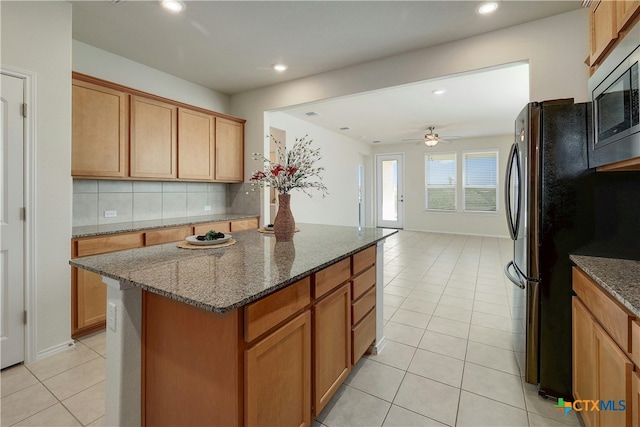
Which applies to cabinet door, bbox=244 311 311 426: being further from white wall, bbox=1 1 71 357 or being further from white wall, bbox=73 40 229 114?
white wall, bbox=73 40 229 114

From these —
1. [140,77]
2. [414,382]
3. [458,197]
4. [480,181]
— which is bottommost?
[414,382]

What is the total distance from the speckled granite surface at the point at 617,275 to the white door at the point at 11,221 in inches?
134

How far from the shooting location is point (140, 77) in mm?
3430

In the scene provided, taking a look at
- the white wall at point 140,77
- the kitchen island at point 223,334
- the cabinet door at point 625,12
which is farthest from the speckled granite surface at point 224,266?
the white wall at point 140,77

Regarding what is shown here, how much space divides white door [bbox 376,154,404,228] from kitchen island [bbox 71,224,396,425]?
25.0 ft

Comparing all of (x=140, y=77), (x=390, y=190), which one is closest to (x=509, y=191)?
(x=140, y=77)

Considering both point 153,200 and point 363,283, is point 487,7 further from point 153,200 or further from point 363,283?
point 153,200

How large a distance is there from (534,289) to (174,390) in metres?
2.01

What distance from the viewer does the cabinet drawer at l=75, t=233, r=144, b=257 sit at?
2479 mm

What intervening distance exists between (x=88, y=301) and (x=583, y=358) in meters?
3.48

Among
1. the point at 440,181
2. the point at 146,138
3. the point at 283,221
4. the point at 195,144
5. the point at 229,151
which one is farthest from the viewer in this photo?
the point at 440,181

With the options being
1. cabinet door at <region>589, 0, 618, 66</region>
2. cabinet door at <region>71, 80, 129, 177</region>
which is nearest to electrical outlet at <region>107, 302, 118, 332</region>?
cabinet door at <region>71, 80, 129, 177</region>

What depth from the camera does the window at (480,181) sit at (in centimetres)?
774

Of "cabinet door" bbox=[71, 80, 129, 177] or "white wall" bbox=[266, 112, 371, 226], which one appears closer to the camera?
"cabinet door" bbox=[71, 80, 129, 177]
